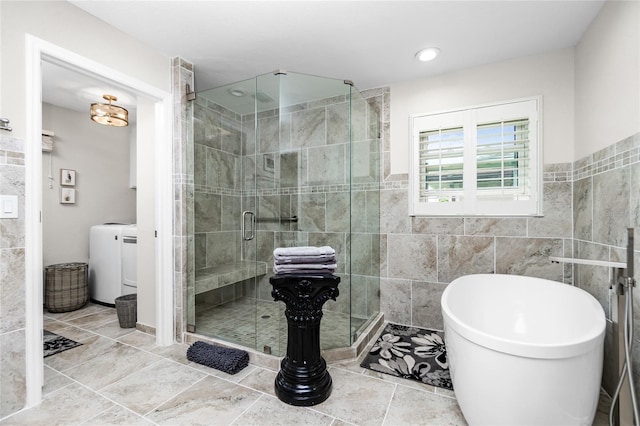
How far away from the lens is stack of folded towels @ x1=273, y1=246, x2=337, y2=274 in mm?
1705

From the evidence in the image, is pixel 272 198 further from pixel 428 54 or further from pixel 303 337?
pixel 428 54

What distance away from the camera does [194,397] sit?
1713 mm

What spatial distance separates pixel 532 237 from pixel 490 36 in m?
1.57

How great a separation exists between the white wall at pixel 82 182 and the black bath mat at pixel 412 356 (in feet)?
12.1

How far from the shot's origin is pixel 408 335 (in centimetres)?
257

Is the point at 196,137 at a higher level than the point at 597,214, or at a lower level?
higher

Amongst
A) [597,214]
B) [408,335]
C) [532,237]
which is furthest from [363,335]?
[597,214]

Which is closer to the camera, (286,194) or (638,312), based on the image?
(638,312)

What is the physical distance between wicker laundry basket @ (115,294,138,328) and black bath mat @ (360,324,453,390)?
2.13m

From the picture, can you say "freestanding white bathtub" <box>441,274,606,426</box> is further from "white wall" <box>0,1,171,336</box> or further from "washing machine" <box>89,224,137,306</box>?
"washing machine" <box>89,224,137,306</box>

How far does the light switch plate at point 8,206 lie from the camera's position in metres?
1.50

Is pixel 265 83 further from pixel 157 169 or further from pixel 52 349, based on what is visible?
pixel 52 349

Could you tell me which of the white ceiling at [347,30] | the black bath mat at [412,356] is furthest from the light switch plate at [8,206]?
the black bath mat at [412,356]

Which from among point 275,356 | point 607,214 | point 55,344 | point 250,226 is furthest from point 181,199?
point 607,214
